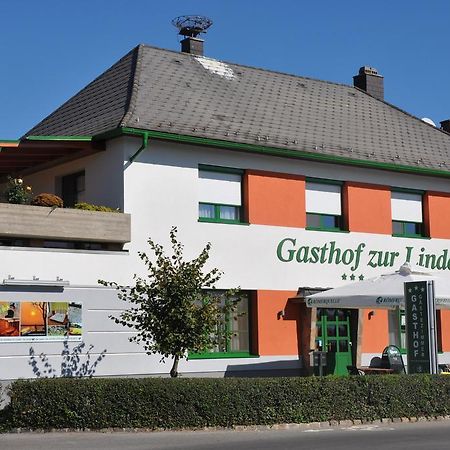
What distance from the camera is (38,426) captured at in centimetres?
1582

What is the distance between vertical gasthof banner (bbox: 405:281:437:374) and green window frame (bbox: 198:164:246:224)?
5576 mm

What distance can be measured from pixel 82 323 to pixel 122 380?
455cm

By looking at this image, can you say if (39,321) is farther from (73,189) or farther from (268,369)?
(268,369)

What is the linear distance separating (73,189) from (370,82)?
1324cm

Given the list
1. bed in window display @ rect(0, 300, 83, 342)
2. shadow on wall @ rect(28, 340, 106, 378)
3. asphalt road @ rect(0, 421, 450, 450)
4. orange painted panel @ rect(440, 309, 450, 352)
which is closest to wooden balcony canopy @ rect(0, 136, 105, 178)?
bed in window display @ rect(0, 300, 83, 342)

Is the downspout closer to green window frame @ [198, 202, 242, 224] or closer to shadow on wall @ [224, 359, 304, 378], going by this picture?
green window frame @ [198, 202, 242, 224]

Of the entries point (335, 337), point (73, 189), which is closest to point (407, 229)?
point (335, 337)

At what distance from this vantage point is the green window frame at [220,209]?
23.0 meters

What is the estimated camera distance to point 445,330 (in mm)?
27453

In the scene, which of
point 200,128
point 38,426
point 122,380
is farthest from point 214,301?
point 200,128

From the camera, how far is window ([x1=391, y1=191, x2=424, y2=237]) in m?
26.9

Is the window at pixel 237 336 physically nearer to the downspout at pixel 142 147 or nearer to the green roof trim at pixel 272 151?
the green roof trim at pixel 272 151

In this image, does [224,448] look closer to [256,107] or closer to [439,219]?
[256,107]

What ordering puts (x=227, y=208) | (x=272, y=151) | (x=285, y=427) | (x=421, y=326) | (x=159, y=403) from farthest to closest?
(x=272, y=151) → (x=227, y=208) → (x=421, y=326) → (x=285, y=427) → (x=159, y=403)
